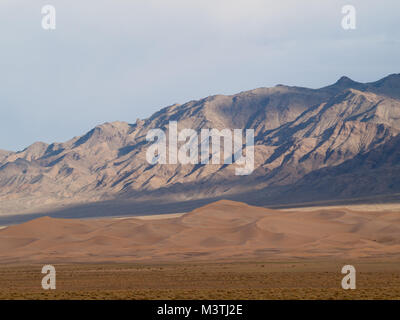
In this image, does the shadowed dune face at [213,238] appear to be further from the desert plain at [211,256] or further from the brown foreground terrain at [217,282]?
the brown foreground terrain at [217,282]

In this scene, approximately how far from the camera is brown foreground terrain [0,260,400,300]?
2903 centimetres

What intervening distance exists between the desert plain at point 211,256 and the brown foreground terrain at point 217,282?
0.19 ft

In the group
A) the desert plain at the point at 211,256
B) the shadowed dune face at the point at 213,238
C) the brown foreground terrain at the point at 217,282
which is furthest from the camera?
the shadowed dune face at the point at 213,238

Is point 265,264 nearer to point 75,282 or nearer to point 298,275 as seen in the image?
point 298,275

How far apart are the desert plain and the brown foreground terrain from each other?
6cm

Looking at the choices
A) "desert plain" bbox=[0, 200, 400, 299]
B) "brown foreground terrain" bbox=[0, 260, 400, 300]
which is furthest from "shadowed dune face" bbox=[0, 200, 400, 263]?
"brown foreground terrain" bbox=[0, 260, 400, 300]

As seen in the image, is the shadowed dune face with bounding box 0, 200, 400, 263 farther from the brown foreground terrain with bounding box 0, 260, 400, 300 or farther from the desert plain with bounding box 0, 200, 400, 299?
the brown foreground terrain with bounding box 0, 260, 400, 300

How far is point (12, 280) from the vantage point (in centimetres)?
4556

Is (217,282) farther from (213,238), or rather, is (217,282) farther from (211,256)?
(213,238)

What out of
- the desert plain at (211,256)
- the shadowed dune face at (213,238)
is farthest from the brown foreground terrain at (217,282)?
the shadowed dune face at (213,238)

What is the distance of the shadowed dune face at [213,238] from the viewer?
71.0 m

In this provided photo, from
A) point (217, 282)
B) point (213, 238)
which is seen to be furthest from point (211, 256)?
point (217, 282)
